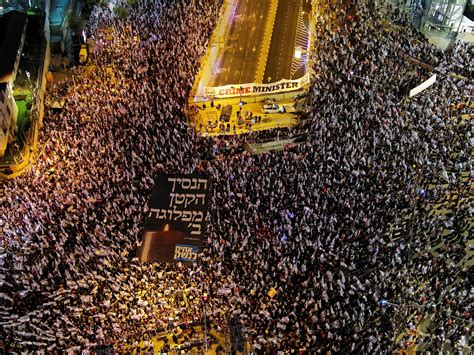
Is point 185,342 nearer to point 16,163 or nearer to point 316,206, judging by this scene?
point 316,206

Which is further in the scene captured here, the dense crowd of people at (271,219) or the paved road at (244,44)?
the paved road at (244,44)

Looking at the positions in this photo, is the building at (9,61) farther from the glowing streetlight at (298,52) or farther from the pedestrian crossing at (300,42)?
the glowing streetlight at (298,52)

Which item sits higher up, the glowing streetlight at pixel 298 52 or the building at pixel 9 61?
the glowing streetlight at pixel 298 52

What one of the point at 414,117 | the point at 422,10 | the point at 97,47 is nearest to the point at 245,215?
the point at 414,117

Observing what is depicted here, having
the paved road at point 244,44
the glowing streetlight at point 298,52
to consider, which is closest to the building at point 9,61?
the paved road at point 244,44

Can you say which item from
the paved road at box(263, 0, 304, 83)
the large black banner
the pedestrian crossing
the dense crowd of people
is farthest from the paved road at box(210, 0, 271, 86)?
the large black banner

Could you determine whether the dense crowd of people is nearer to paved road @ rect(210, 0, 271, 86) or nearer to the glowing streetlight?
paved road @ rect(210, 0, 271, 86)
